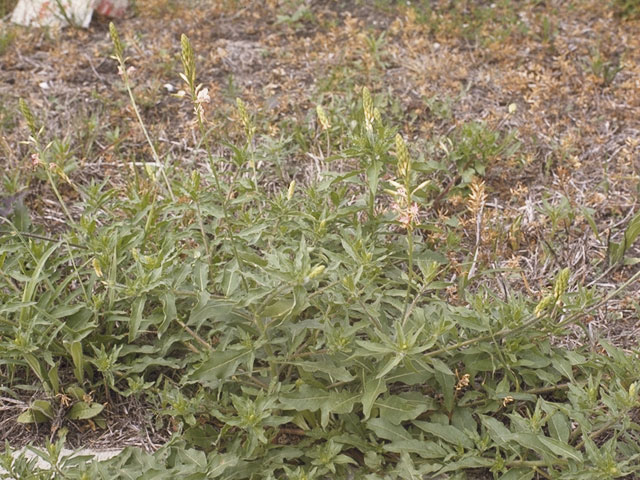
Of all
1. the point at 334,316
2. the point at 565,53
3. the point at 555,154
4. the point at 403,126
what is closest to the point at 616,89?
the point at 565,53

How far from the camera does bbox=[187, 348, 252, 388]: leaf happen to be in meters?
2.25

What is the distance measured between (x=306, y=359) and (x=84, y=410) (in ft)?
2.84

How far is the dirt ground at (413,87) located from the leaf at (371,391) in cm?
104

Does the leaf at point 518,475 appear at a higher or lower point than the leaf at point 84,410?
lower

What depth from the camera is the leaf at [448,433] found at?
2260mm

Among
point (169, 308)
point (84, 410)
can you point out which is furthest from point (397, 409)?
point (84, 410)

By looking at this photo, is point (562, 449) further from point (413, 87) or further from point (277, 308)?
point (413, 87)

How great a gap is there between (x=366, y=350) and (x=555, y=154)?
7.32ft

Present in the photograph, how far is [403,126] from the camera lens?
4.17 meters

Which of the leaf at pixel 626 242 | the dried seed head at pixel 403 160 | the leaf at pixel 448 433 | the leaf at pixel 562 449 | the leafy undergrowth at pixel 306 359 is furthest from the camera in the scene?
the leaf at pixel 626 242

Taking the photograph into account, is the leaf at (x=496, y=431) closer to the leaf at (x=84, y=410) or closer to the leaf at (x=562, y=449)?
the leaf at (x=562, y=449)

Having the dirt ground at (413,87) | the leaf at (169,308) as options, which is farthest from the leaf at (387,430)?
the dirt ground at (413,87)

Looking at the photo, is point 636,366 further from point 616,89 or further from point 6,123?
point 6,123

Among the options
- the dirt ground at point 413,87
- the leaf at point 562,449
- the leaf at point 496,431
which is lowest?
the leaf at point 496,431
